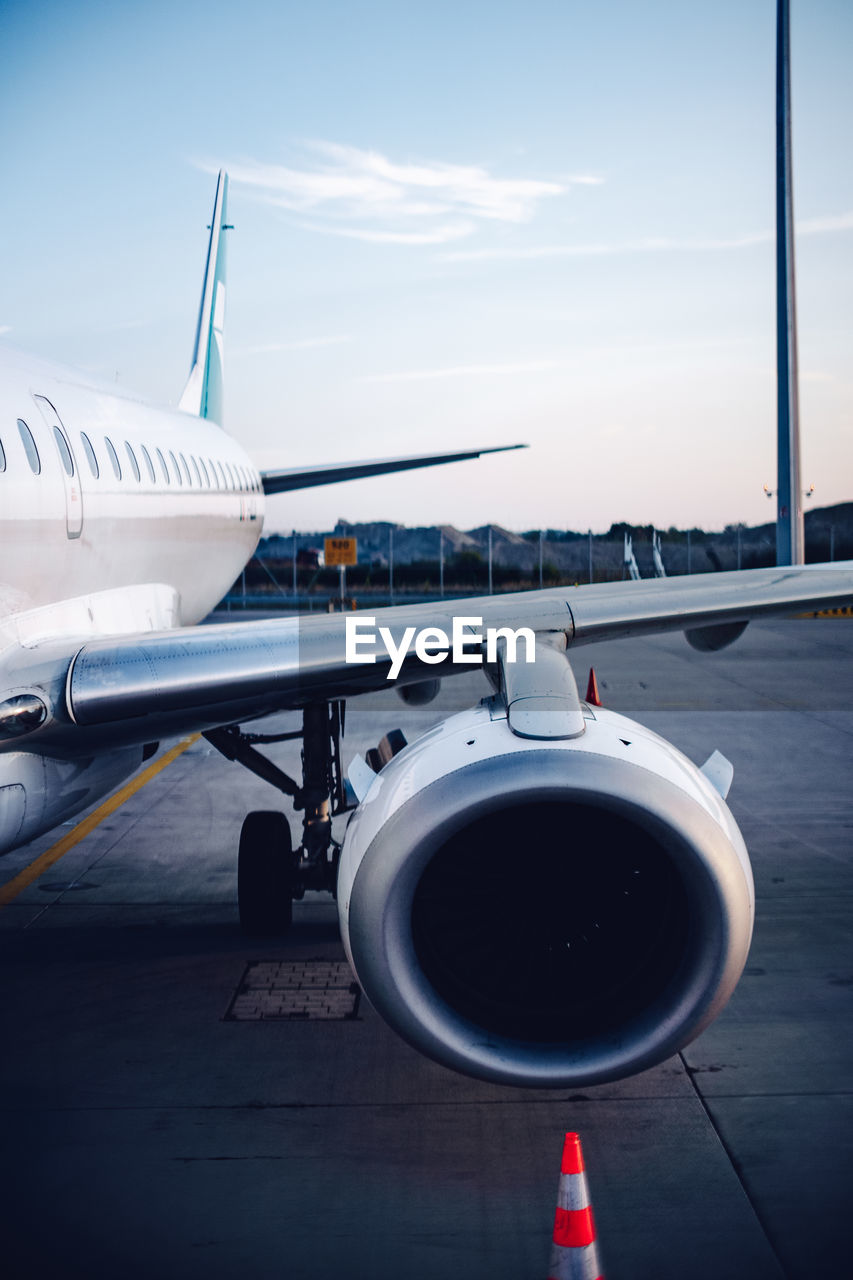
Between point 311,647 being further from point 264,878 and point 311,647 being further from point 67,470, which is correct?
point 264,878

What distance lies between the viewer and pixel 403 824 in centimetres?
367

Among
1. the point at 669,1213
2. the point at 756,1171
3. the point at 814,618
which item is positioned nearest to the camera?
the point at 669,1213

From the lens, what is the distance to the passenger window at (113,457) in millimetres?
6201

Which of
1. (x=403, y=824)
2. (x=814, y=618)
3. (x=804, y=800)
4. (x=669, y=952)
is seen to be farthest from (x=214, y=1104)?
(x=814, y=618)

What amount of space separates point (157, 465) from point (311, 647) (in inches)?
119

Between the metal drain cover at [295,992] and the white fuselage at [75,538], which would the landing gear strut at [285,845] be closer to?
the metal drain cover at [295,992]

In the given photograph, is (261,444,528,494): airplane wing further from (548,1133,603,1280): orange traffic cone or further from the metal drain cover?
(548,1133,603,1280): orange traffic cone

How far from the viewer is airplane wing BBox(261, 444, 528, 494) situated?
1137 centimetres

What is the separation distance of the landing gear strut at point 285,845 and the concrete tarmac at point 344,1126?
0.64ft

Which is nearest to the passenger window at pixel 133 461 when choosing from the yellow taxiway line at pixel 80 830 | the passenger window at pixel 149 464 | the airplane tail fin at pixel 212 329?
the passenger window at pixel 149 464

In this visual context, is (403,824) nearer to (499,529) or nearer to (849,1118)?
(849,1118)

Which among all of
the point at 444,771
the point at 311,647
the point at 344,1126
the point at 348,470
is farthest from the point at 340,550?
the point at 444,771

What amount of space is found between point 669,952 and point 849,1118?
3.69 ft

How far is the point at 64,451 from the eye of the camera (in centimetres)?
545
